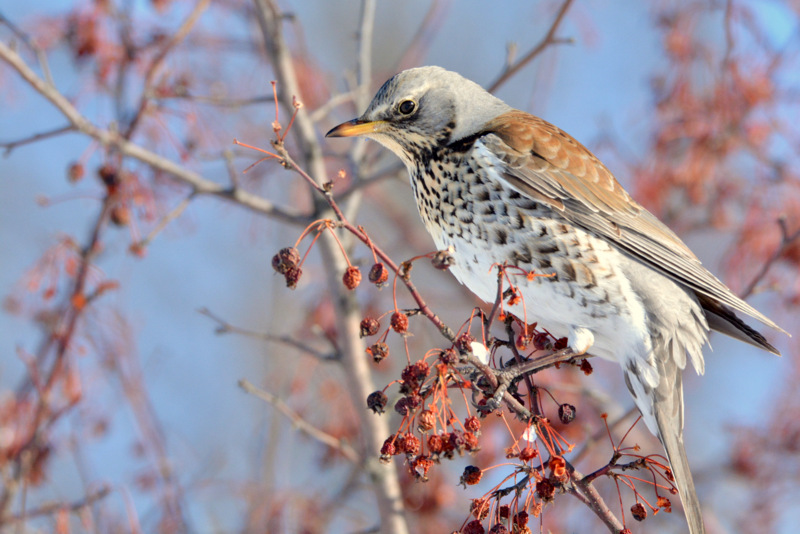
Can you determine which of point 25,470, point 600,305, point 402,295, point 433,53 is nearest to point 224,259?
point 433,53

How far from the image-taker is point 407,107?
2830mm

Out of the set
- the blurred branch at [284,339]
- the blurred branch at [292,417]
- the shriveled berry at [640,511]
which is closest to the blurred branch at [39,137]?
the blurred branch at [284,339]

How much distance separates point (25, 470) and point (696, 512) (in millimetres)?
2259

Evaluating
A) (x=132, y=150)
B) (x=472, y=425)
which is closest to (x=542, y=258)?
(x=472, y=425)

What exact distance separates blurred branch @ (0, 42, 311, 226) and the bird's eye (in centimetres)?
57

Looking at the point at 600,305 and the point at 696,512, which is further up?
the point at 600,305

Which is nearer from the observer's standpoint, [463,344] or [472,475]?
[463,344]

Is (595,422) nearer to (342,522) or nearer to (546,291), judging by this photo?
(546,291)

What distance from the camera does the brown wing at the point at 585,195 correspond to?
256 centimetres

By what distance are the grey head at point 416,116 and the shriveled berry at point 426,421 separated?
1342mm

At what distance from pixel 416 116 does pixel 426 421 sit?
1.51 meters

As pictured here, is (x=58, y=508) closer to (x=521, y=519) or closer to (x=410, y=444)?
(x=410, y=444)

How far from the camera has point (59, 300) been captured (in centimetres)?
312

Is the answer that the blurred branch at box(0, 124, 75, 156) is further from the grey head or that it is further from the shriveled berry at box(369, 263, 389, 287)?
the shriveled berry at box(369, 263, 389, 287)
